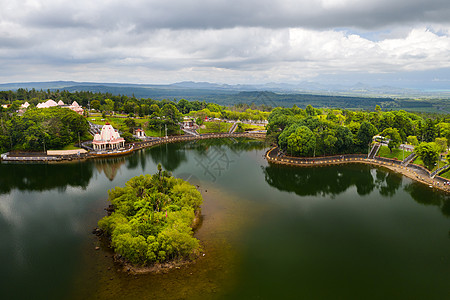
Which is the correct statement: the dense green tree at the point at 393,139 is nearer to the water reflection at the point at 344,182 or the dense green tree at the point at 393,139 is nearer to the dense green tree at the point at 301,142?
the water reflection at the point at 344,182

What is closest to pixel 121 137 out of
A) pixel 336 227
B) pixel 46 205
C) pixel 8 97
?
pixel 46 205

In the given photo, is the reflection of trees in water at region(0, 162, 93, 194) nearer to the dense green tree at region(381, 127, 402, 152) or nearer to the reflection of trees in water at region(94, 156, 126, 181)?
the reflection of trees in water at region(94, 156, 126, 181)

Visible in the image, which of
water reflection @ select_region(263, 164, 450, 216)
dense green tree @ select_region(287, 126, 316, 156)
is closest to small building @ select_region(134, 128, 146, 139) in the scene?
water reflection @ select_region(263, 164, 450, 216)

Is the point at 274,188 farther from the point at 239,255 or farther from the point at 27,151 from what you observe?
the point at 27,151

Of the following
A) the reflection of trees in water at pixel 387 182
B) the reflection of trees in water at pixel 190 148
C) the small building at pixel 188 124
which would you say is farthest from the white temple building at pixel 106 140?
the reflection of trees in water at pixel 387 182

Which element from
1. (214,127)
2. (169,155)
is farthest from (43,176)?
(214,127)
